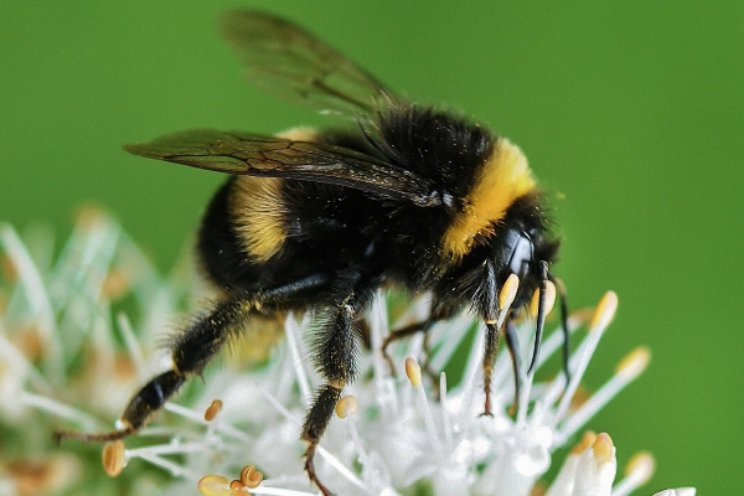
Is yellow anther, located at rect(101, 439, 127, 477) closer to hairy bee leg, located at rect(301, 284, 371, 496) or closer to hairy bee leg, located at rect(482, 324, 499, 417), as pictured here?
hairy bee leg, located at rect(301, 284, 371, 496)

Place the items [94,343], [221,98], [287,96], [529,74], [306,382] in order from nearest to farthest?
1. [306,382]
2. [287,96]
3. [94,343]
4. [529,74]
5. [221,98]

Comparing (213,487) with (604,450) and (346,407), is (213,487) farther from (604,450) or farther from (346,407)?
(604,450)

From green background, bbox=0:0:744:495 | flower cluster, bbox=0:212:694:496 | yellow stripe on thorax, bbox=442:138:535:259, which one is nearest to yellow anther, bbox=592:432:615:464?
flower cluster, bbox=0:212:694:496

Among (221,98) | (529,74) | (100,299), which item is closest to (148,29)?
(221,98)

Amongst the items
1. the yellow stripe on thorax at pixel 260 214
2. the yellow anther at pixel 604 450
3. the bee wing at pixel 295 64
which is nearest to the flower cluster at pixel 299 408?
the yellow anther at pixel 604 450

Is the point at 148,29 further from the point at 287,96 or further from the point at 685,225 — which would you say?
the point at 685,225

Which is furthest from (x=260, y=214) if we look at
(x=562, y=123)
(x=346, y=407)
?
(x=562, y=123)

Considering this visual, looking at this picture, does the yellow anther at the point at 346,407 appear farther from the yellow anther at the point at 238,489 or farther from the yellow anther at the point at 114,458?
the yellow anther at the point at 114,458
